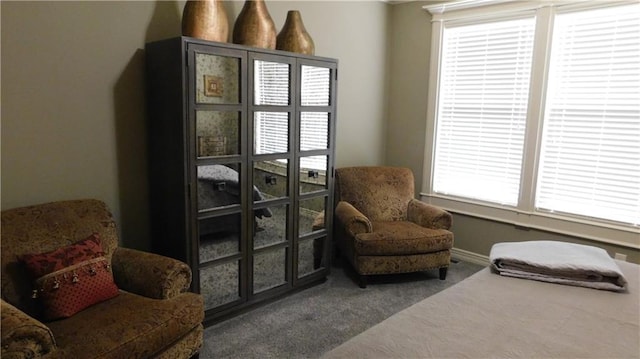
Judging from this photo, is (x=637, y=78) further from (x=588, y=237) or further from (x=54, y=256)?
(x=54, y=256)

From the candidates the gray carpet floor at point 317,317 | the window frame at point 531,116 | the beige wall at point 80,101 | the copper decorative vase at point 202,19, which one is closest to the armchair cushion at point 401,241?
the gray carpet floor at point 317,317

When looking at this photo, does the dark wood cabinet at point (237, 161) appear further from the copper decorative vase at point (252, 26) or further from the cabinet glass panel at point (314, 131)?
the copper decorative vase at point (252, 26)

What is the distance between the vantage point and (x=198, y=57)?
2.42m

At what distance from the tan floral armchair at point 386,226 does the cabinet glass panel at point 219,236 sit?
100 centimetres

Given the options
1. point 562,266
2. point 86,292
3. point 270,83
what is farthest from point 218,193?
point 562,266

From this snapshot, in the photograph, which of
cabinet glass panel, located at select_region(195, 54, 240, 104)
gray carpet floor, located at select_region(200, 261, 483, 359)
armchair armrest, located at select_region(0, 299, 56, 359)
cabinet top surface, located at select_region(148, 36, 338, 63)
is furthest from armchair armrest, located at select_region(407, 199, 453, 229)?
armchair armrest, located at select_region(0, 299, 56, 359)

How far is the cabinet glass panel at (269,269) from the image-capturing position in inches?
116

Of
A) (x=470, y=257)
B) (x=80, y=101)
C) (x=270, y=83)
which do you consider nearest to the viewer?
(x=80, y=101)

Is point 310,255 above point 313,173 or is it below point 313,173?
below

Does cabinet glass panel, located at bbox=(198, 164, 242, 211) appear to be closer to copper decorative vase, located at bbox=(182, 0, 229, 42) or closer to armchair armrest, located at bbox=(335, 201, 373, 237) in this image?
copper decorative vase, located at bbox=(182, 0, 229, 42)

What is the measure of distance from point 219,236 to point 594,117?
2980mm

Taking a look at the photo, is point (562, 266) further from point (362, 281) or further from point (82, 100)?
point (82, 100)

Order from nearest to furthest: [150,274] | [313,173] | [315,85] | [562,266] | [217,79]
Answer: [562,266], [150,274], [217,79], [315,85], [313,173]

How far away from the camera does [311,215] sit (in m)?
3.31
